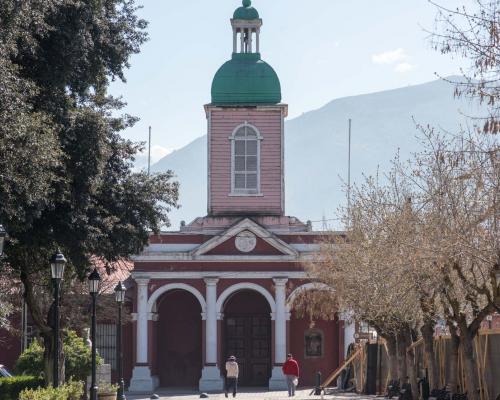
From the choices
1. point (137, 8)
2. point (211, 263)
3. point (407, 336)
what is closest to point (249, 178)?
point (211, 263)

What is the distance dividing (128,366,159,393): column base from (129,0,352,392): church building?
0.15 ft

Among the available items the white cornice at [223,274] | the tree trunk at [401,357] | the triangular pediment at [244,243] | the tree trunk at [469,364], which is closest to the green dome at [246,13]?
the triangular pediment at [244,243]

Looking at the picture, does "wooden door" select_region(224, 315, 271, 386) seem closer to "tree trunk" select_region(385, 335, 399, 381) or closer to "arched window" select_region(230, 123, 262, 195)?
"arched window" select_region(230, 123, 262, 195)

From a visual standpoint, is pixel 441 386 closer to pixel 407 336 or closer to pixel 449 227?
pixel 407 336

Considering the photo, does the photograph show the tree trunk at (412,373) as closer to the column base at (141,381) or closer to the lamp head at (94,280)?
the lamp head at (94,280)

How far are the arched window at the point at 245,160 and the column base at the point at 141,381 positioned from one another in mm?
8547

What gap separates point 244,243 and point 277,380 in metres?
5.70

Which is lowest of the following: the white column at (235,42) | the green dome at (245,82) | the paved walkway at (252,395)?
the paved walkway at (252,395)

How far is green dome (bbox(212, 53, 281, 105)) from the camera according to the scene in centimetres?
5297

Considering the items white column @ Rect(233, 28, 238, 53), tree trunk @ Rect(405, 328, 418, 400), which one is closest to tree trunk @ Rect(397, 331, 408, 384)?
tree trunk @ Rect(405, 328, 418, 400)

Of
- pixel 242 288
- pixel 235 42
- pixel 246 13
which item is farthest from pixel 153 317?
pixel 246 13

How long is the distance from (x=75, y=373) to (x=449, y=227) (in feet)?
55.1

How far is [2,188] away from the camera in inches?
855

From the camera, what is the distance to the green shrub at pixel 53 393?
22172mm
